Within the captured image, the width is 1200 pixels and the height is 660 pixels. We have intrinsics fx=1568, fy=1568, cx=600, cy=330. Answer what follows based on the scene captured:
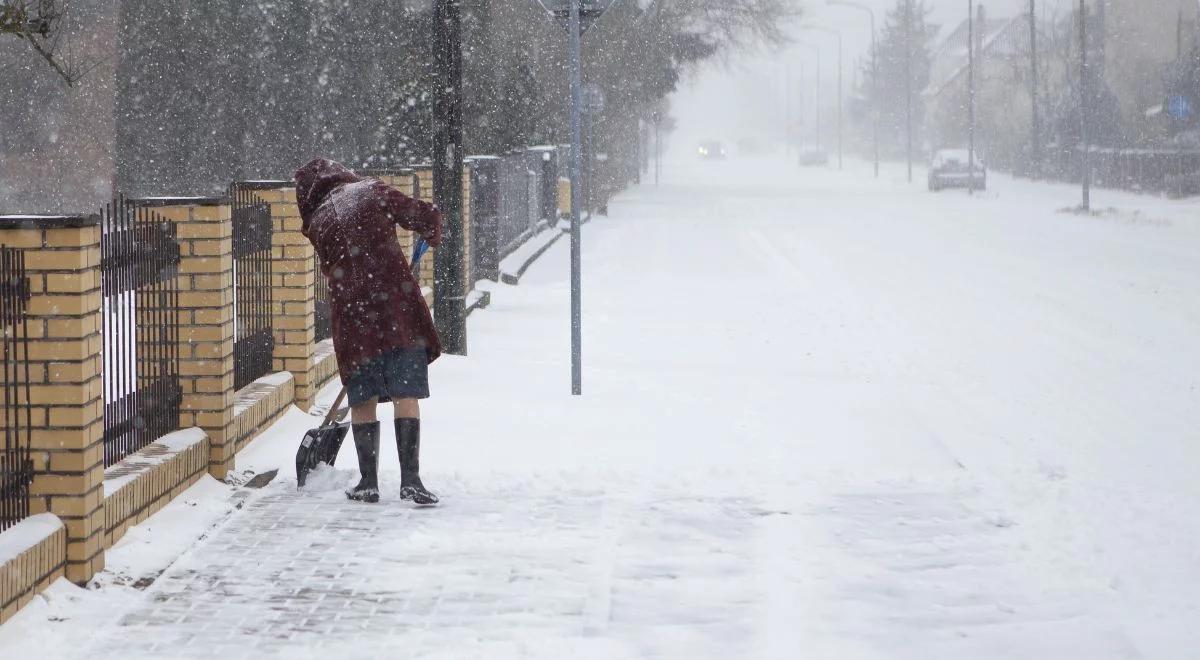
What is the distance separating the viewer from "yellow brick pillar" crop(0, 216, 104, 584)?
17.9 ft

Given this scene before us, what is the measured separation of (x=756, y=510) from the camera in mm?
6883

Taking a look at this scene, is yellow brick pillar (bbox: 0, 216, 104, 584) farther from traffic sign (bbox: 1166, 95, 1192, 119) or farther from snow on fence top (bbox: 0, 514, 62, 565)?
traffic sign (bbox: 1166, 95, 1192, 119)

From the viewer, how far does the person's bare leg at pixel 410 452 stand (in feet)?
23.0

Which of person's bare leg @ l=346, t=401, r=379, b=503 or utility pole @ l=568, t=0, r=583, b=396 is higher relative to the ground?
utility pole @ l=568, t=0, r=583, b=396

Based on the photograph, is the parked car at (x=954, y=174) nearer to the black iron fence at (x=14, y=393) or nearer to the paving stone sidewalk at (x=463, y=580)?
the paving stone sidewalk at (x=463, y=580)

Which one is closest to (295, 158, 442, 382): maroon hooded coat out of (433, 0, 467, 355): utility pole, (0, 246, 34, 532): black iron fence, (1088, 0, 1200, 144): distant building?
(0, 246, 34, 532): black iron fence

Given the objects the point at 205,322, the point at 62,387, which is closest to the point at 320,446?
the point at 205,322

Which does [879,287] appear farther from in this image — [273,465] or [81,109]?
[81,109]

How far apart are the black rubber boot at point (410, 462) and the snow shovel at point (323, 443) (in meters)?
0.47

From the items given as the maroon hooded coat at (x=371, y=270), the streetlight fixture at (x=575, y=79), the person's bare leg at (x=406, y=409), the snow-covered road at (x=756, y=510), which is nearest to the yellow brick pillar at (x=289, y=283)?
the snow-covered road at (x=756, y=510)

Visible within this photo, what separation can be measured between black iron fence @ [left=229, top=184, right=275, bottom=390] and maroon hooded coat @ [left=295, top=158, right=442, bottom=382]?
1324 mm

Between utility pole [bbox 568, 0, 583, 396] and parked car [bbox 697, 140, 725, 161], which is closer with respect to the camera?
utility pole [bbox 568, 0, 583, 396]

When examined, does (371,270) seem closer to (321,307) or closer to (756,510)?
(756,510)

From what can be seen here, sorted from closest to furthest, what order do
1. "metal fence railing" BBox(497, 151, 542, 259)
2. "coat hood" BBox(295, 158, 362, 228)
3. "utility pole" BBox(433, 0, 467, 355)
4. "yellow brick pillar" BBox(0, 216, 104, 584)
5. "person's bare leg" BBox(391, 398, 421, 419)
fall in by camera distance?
"yellow brick pillar" BBox(0, 216, 104, 584) → "person's bare leg" BBox(391, 398, 421, 419) → "coat hood" BBox(295, 158, 362, 228) → "utility pole" BBox(433, 0, 467, 355) → "metal fence railing" BBox(497, 151, 542, 259)
